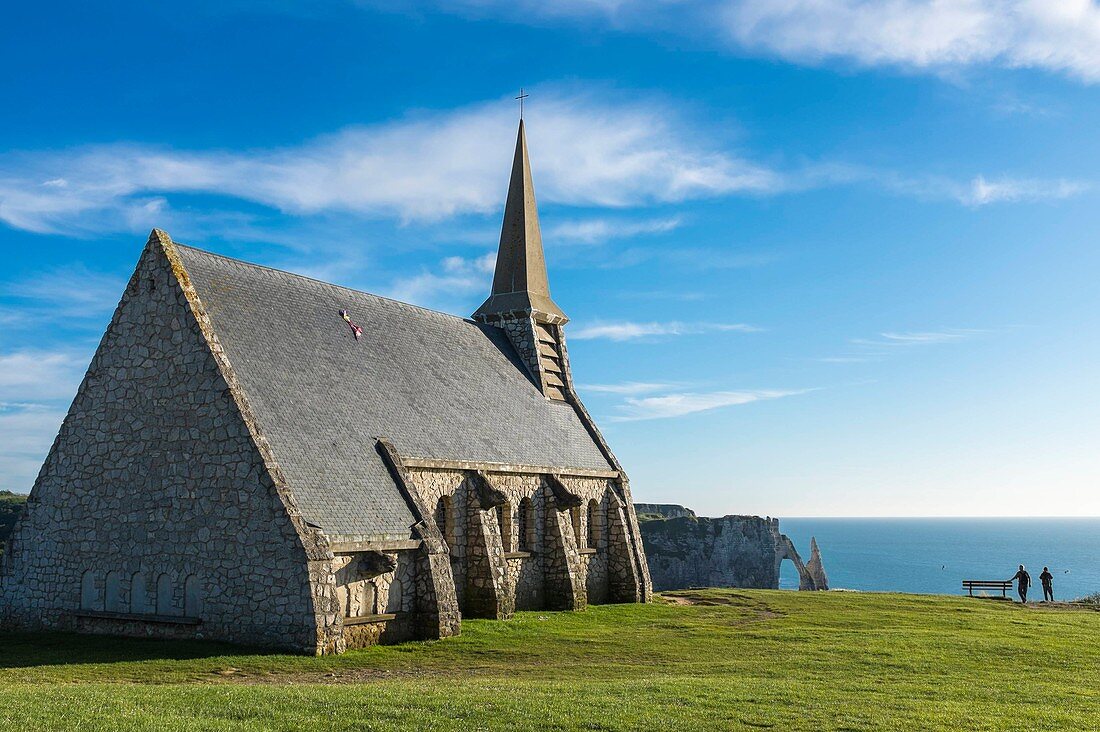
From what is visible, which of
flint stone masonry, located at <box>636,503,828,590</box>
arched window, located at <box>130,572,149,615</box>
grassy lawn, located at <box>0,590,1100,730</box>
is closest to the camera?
grassy lawn, located at <box>0,590,1100,730</box>

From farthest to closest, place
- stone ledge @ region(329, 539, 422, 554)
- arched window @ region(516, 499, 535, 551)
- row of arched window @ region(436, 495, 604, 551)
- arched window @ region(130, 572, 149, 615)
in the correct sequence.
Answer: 1. arched window @ region(516, 499, 535, 551)
2. row of arched window @ region(436, 495, 604, 551)
3. arched window @ region(130, 572, 149, 615)
4. stone ledge @ region(329, 539, 422, 554)

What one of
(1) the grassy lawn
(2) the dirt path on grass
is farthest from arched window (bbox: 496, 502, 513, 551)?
(2) the dirt path on grass

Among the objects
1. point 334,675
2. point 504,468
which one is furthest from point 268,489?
point 504,468

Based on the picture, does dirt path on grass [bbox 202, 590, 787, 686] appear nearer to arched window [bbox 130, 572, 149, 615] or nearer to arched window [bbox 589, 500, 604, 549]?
arched window [bbox 130, 572, 149, 615]

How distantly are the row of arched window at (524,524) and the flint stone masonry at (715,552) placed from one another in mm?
60979

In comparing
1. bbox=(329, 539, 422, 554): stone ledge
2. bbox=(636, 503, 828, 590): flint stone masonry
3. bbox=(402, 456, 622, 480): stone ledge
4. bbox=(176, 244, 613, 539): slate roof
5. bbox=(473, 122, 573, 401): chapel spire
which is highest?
bbox=(473, 122, 573, 401): chapel spire

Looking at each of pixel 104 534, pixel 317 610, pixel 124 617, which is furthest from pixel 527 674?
pixel 104 534

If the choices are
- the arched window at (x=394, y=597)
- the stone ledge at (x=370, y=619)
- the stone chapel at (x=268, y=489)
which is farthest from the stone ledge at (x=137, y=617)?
the arched window at (x=394, y=597)

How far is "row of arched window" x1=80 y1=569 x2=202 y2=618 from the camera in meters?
20.7

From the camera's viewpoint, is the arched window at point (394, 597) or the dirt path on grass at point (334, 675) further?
the arched window at point (394, 597)

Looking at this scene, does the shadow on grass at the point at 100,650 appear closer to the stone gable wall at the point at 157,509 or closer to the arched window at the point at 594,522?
the stone gable wall at the point at 157,509

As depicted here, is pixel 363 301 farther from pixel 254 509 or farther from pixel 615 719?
pixel 615 719

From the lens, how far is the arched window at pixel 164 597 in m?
20.9

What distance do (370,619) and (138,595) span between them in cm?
531
